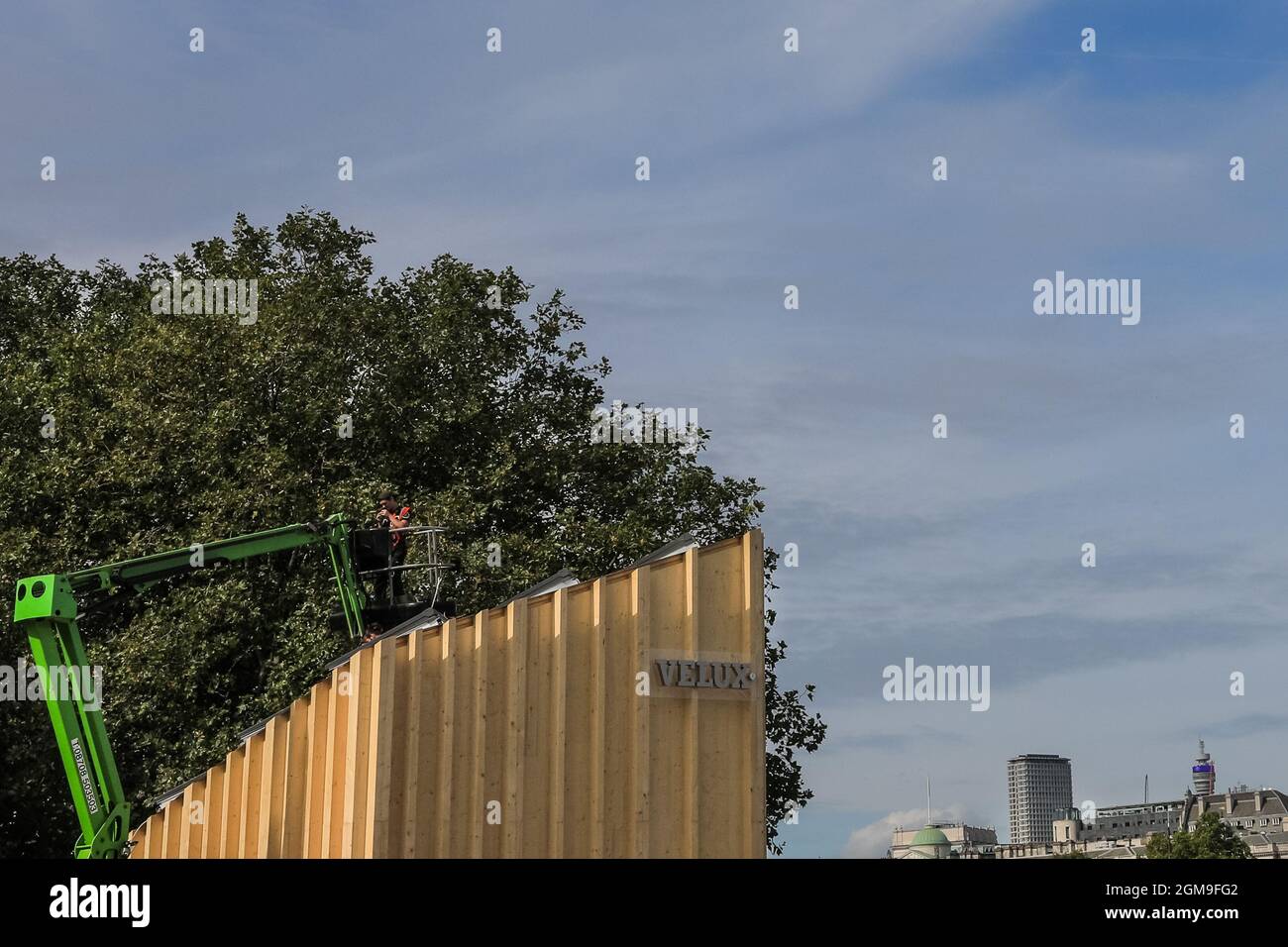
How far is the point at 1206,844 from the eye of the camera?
75.2 meters

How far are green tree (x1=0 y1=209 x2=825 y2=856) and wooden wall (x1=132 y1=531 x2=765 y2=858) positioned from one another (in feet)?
34.0

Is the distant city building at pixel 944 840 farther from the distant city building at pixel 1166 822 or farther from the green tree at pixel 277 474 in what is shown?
the green tree at pixel 277 474

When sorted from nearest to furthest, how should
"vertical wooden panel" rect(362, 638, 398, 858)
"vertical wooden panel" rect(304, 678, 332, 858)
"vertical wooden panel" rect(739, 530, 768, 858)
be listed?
"vertical wooden panel" rect(362, 638, 398, 858)
"vertical wooden panel" rect(739, 530, 768, 858)
"vertical wooden panel" rect(304, 678, 332, 858)

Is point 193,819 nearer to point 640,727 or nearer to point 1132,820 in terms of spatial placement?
point 640,727

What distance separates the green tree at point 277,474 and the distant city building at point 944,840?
92.1 metres

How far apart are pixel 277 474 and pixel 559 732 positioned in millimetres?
13362

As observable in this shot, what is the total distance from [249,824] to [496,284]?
16111 millimetres

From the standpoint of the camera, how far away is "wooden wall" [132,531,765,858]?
13.9 meters

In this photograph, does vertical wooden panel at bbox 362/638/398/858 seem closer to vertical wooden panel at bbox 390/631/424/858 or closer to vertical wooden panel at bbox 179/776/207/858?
vertical wooden panel at bbox 390/631/424/858

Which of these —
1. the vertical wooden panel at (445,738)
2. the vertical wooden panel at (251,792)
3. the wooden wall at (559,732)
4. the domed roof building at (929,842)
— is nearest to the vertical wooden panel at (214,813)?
the vertical wooden panel at (251,792)

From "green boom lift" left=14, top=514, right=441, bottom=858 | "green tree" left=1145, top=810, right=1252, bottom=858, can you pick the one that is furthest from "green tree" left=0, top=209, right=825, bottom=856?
"green tree" left=1145, top=810, right=1252, bottom=858

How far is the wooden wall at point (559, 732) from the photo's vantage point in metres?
13.9
